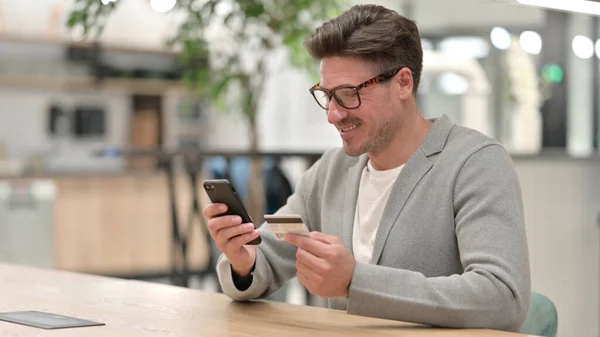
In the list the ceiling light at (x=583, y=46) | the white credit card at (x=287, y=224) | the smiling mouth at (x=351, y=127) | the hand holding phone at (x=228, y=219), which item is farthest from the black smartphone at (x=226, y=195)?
the ceiling light at (x=583, y=46)

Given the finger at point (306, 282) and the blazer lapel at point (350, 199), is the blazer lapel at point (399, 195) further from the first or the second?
the finger at point (306, 282)

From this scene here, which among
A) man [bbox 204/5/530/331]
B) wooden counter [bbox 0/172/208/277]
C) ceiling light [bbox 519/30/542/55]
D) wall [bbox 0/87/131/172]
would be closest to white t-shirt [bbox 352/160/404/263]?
man [bbox 204/5/530/331]

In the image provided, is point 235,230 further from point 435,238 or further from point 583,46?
point 583,46

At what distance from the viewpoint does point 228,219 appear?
80.9 inches

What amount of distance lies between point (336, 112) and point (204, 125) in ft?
24.6

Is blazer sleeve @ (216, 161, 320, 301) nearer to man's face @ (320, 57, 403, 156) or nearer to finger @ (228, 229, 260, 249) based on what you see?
finger @ (228, 229, 260, 249)

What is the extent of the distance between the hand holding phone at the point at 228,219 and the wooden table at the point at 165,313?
0.15 m

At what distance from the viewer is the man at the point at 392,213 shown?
6.07 feet

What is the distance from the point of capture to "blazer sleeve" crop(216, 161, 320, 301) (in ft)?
7.36

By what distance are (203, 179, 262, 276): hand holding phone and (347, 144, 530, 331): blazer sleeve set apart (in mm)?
319

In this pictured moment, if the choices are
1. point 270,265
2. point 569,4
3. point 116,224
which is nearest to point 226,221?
point 270,265

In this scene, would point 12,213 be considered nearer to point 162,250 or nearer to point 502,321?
point 162,250

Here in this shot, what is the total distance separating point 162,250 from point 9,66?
207cm

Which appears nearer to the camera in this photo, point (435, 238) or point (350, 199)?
point (435, 238)
